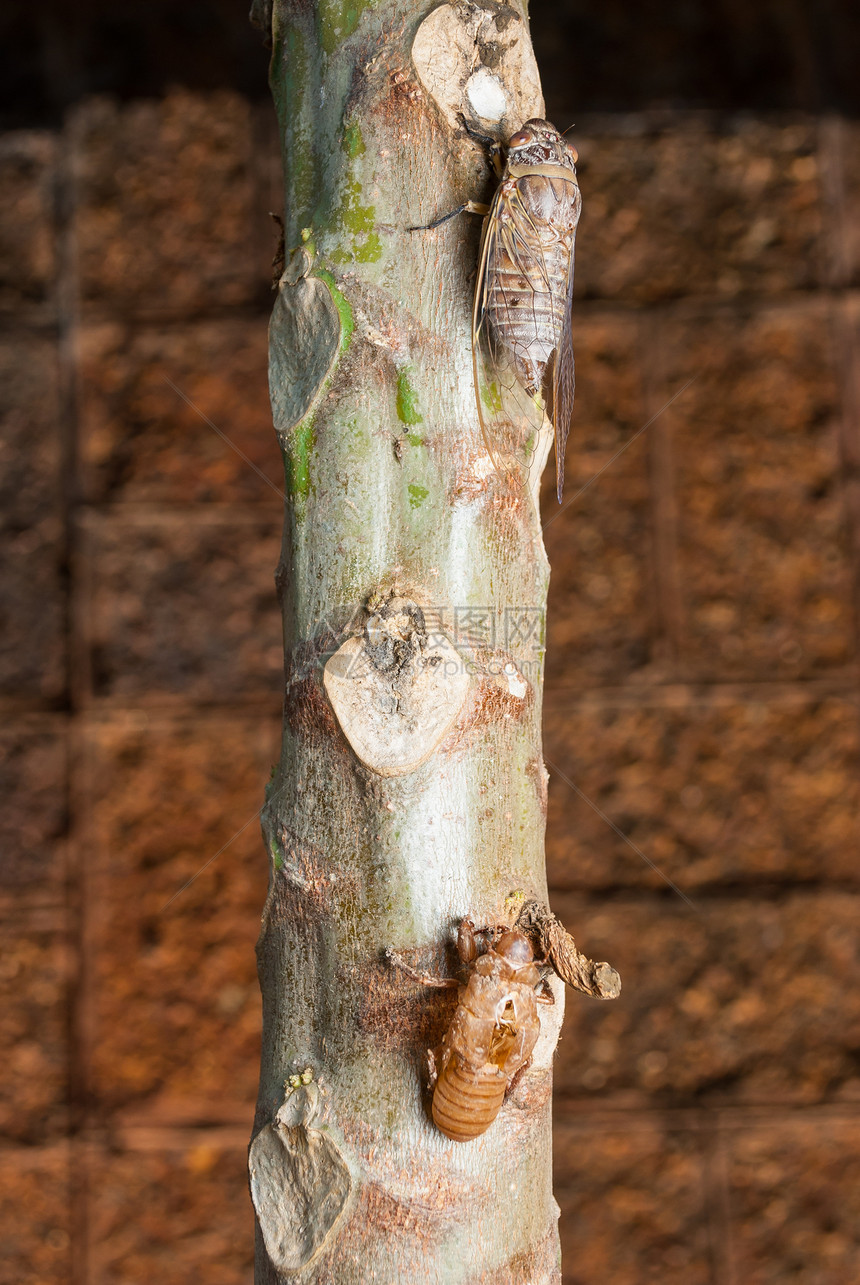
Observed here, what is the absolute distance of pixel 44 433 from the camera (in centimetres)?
135

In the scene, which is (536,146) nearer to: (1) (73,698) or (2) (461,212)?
(2) (461,212)

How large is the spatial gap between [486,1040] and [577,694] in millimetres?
912

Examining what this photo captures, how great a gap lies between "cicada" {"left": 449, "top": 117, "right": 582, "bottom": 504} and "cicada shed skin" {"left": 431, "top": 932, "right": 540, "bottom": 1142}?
9.2 inches

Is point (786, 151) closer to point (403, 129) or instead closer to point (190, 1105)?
point (403, 129)

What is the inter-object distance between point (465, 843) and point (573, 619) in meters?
0.92

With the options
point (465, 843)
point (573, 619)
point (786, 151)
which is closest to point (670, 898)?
point (573, 619)

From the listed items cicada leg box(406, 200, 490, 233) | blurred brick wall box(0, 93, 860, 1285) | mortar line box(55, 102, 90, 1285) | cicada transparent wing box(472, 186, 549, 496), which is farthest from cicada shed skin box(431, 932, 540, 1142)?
mortar line box(55, 102, 90, 1285)

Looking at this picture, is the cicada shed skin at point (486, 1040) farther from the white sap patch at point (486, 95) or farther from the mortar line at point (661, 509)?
the mortar line at point (661, 509)

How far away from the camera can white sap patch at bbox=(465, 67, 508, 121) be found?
0.49 metres

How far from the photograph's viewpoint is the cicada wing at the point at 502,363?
47 centimetres

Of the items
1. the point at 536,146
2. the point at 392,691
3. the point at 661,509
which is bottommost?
the point at 392,691

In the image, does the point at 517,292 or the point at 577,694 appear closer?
the point at 517,292

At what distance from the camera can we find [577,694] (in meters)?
1.33

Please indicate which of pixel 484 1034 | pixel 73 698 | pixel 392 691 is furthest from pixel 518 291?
pixel 73 698
